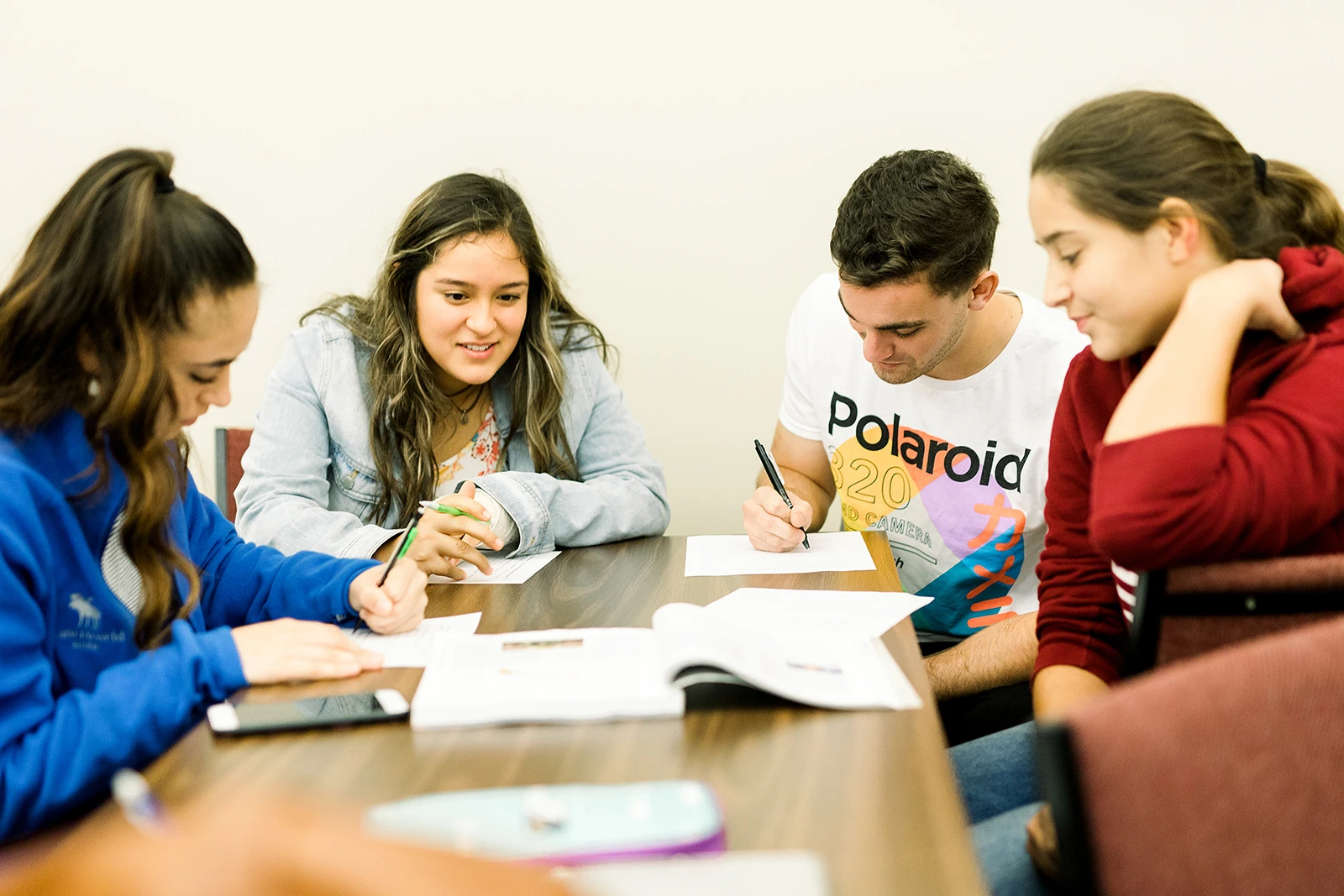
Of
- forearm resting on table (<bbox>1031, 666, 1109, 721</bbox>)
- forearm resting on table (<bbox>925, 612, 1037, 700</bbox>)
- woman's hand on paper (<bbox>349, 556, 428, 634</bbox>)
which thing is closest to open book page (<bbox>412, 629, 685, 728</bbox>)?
woman's hand on paper (<bbox>349, 556, 428, 634</bbox>)

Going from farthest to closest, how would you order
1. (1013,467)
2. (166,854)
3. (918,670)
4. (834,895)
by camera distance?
(1013,467), (918,670), (834,895), (166,854)

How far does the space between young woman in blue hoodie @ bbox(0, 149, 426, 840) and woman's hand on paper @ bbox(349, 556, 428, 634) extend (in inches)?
3.6

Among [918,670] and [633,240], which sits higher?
[633,240]

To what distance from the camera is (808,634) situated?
3.76 ft

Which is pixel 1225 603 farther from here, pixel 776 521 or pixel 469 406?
pixel 469 406

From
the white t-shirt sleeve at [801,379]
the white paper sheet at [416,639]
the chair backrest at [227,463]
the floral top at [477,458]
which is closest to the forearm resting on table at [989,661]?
the white t-shirt sleeve at [801,379]

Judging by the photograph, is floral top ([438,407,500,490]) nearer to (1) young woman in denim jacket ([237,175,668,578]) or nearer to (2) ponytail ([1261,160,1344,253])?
(1) young woman in denim jacket ([237,175,668,578])

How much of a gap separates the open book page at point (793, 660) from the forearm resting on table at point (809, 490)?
2.85ft

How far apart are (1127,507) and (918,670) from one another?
0.25 metres

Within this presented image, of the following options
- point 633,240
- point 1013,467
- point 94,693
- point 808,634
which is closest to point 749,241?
point 633,240

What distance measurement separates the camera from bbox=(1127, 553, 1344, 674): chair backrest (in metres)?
0.85

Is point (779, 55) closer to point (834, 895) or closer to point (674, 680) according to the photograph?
point (674, 680)

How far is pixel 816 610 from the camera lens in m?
1.26

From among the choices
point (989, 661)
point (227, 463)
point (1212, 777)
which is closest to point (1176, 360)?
point (1212, 777)
